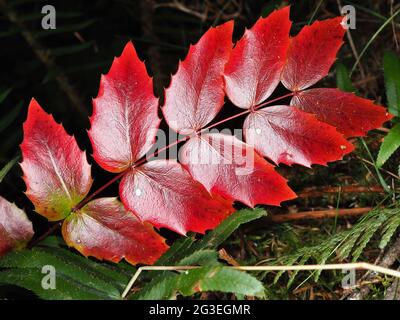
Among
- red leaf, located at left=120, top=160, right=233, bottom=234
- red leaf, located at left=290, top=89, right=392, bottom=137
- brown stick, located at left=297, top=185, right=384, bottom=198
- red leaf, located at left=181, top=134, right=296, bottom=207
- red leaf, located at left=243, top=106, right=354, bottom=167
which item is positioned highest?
red leaf, located at left=290, top=89, right=392, bottom=137

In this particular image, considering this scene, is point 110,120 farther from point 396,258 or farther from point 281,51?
point 396,258

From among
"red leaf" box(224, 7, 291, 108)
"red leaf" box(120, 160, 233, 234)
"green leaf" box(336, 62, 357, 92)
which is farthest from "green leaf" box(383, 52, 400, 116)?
"red leaf" box(120, 160, 233, 234)

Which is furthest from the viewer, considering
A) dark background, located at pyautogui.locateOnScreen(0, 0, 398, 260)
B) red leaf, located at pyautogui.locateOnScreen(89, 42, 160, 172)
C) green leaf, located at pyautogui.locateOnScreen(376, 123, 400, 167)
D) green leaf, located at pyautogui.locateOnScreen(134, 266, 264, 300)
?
dark background, located at pyautogui.locateOnScreen(0, 0, 398, 260)

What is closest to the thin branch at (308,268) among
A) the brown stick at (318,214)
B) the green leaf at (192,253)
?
the green leaf at (192,253)

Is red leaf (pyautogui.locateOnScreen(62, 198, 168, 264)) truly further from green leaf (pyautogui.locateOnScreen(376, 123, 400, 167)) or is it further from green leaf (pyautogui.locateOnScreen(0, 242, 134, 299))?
green leaf (pyautogui.locateOnScreen(376, 123, 400, 167))

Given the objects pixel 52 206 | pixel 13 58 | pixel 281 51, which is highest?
pixel 281 51
